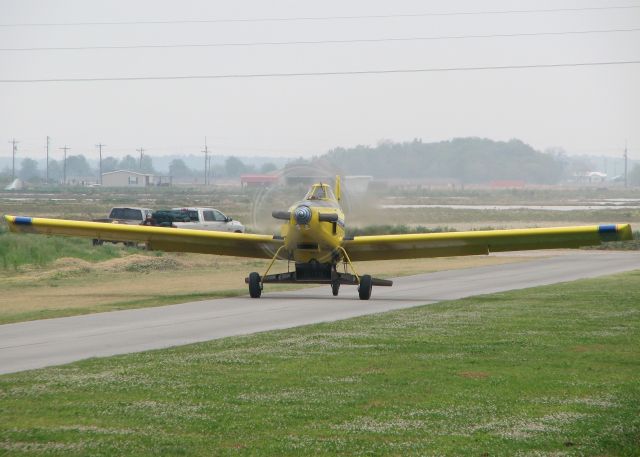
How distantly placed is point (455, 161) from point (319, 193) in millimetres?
79557

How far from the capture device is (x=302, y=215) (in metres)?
27.2

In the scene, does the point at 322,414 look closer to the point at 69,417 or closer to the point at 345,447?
the point at 345,447

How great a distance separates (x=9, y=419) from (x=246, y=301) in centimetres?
1628

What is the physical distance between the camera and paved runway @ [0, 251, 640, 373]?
701 inches

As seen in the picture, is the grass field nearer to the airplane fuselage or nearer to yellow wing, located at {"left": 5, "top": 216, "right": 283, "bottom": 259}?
yellow wing, located at {"left": 5, "top": 216, "right": 283, "bottom": 259}

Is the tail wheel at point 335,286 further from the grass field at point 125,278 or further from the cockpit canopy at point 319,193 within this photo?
the grass field at point 125,278

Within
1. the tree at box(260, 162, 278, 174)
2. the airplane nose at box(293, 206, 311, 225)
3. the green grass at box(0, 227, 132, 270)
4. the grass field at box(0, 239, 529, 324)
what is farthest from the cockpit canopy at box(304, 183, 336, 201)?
the green grass at box(0, 227, 132, 270)

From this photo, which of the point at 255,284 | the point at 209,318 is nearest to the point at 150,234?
the point at 255,284

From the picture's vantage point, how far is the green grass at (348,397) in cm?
1043

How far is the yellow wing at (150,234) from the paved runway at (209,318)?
151 centimetres

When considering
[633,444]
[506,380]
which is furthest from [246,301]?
[633,444]

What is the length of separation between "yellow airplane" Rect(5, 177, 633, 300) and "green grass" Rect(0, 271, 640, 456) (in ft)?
25.1

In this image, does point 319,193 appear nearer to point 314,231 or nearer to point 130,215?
point 314,231

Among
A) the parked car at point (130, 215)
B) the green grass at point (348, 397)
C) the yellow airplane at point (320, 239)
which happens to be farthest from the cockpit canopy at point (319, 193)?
the parked car at point (130, 215)
